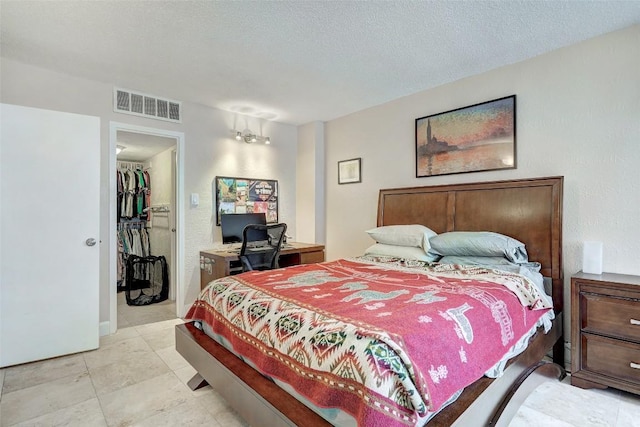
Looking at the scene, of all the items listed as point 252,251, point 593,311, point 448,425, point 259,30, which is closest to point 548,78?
point 593,311

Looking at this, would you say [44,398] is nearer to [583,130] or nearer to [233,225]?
[233,225]

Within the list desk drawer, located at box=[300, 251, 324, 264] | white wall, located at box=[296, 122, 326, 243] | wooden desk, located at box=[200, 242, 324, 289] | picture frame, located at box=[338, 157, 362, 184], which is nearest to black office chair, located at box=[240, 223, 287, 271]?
wooden desk, located at box=[200, 242, 324, 289]

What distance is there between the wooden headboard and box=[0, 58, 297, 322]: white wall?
73.9 inches

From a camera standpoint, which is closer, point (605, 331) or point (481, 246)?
point (605, 331)

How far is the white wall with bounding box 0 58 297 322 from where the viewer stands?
283cm

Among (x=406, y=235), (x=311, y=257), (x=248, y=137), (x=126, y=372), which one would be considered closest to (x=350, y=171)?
(x=311, y=257)

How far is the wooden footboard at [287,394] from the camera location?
125cm

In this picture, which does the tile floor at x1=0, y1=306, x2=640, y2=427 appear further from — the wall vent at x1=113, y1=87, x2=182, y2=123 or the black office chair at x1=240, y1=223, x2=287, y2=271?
the wall vent at x1=113, y1=87, x2=182, y2=123

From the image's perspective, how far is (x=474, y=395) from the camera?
1.33m

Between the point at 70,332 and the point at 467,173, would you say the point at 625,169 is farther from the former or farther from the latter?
the point at 70,332

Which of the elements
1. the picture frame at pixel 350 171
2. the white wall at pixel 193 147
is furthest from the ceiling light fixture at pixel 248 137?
the picture frame at pixel 350 171

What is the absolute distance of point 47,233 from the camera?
2.63m

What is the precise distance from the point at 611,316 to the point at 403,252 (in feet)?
4.65

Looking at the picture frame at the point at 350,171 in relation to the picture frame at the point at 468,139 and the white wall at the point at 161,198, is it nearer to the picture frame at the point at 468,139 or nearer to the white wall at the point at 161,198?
the picture frame at the point at 468,139
